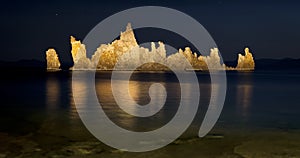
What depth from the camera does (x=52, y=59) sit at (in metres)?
182

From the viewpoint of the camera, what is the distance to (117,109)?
24.0 meters

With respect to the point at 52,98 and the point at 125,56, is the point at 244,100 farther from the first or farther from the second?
the point at 125,56

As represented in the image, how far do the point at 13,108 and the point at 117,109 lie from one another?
7.38 meters

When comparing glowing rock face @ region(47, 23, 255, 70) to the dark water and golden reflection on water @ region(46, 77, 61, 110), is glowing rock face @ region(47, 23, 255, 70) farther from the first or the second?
the dark water

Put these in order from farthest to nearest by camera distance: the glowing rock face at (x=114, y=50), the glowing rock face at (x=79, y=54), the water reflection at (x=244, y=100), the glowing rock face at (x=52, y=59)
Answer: the glowing rock face at (x=114, y=50) → the glowing rock face at (x=52, y=59) → the glowing rock face at (x=79, y=54) → the water reflection at (x=244, y=100)

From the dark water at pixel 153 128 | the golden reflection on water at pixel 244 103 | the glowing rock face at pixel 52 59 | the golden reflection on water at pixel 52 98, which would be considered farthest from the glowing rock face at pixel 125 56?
the dark water at pixel 153 128

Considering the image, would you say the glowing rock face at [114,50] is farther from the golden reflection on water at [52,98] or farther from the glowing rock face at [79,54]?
the golden reflection on water at [52,98]

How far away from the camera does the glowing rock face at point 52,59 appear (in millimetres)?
174125

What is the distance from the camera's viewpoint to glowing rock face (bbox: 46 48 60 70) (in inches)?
6855

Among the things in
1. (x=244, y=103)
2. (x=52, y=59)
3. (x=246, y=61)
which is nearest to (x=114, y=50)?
(x=52, y=59)

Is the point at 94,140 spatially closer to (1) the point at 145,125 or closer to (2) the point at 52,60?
(1) the point at 145,125

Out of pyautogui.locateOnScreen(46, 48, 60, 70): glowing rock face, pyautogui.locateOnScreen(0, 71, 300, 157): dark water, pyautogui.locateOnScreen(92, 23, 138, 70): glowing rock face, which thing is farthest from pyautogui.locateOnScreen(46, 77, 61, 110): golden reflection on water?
pyautogui.locateOnScreen(46, 48, 60, 70): glowing rock face

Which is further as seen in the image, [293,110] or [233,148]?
[293,110]

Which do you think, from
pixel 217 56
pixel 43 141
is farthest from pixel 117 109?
pixel 217 56
